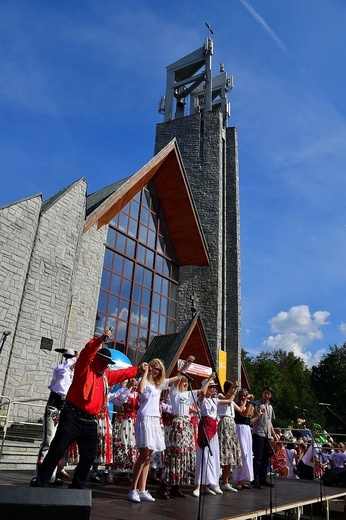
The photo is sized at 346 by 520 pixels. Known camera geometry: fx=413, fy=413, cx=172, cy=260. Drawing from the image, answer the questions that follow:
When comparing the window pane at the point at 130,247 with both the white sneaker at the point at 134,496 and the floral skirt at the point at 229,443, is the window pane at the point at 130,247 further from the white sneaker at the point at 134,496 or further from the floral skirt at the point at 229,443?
the white sneaker at the point at 134,496

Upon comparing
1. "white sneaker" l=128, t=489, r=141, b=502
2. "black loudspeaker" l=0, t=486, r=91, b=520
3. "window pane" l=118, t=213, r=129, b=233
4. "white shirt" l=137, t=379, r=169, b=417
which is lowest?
"white sneaker" l=128, t=489, r=141, b=502

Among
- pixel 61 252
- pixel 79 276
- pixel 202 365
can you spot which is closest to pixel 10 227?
pixel 61 252

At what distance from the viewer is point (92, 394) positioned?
4086mm

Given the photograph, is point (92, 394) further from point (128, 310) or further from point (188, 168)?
point (188, 168)

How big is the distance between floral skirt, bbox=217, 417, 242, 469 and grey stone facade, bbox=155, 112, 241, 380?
11500 millimetres

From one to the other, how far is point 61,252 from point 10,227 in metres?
1.68

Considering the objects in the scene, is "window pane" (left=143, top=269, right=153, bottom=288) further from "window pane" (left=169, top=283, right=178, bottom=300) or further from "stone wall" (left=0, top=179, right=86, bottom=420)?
"stone wall" (left=0, top=179, right=86, bottom=420)

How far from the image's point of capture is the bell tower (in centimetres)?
1925

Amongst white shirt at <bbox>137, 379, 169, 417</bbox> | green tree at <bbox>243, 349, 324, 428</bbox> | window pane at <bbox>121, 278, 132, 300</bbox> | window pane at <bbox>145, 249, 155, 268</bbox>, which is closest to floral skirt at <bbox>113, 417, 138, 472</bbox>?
white shirt at <bbox>137, 379, 169, 417</bbox>

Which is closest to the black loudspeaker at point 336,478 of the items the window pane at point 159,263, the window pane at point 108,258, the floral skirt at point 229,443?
the floral skirt at point 229,443

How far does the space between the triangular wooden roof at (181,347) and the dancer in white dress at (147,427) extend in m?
9.11

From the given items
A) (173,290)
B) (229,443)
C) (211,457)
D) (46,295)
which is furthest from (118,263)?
(211,457)

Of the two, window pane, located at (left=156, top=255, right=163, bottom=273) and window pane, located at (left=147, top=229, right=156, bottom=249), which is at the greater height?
window pane, located at (left=147, top=229, right=156, bottom=249)

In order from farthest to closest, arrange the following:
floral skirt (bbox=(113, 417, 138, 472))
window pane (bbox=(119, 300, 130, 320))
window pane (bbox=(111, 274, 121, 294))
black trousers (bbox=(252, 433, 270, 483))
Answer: window pane (bbox=(119, 300, 130, 320)) < window pane (bbox=(111, 274, 121, 294)) < black trousers (bbox=(252, 433, 270, 483)) < floral skirt (bbox=(113, 417, 138, 472))
